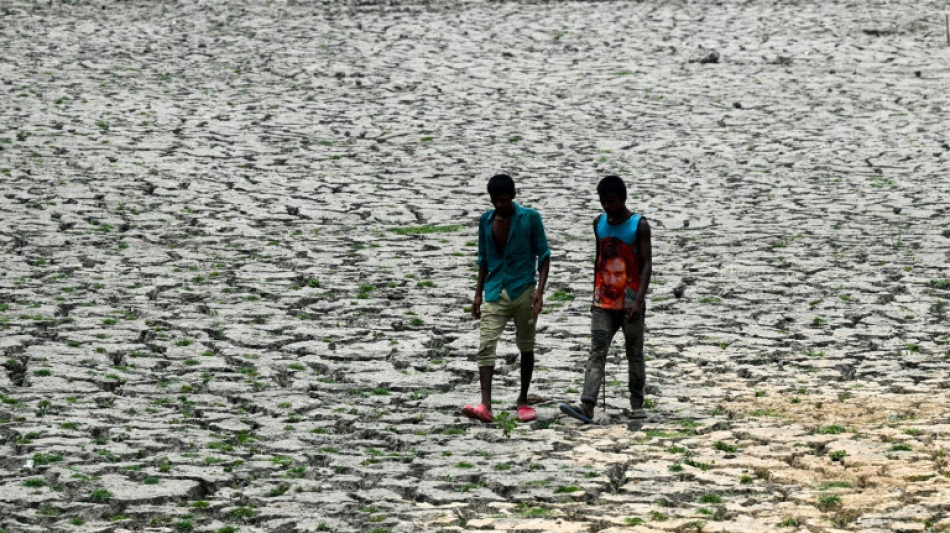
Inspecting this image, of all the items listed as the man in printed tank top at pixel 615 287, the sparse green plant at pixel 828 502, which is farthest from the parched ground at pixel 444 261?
the man in printed tank top at pixel 615 287

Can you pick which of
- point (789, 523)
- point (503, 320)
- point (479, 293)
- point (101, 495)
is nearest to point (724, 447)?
point (789, 523)

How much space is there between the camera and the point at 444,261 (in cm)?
1298

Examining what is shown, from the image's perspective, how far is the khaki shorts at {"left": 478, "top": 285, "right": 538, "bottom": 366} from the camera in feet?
27.4

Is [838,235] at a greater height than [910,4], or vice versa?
[910,4]

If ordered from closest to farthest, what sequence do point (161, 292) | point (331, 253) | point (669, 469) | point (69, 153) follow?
point (669, 469) → point (161, 292) → point (331, 253) → point (69, 153)

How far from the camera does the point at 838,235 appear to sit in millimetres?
13820

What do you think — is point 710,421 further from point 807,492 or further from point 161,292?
point 161,292

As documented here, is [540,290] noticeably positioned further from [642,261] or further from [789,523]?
[789,523]

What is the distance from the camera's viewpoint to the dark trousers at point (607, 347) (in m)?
8.34

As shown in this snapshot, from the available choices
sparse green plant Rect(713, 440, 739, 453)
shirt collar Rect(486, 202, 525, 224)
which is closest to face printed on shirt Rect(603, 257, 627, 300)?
shirt collar Rect(486, 202, 525, 224)

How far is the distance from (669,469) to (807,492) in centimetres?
80

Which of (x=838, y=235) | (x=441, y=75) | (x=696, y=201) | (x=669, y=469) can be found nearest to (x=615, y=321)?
(x=669, y=469)

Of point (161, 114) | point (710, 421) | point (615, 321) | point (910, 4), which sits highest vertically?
point (910, 4)

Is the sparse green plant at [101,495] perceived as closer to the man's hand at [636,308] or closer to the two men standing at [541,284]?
the two men standing at [541,284]
